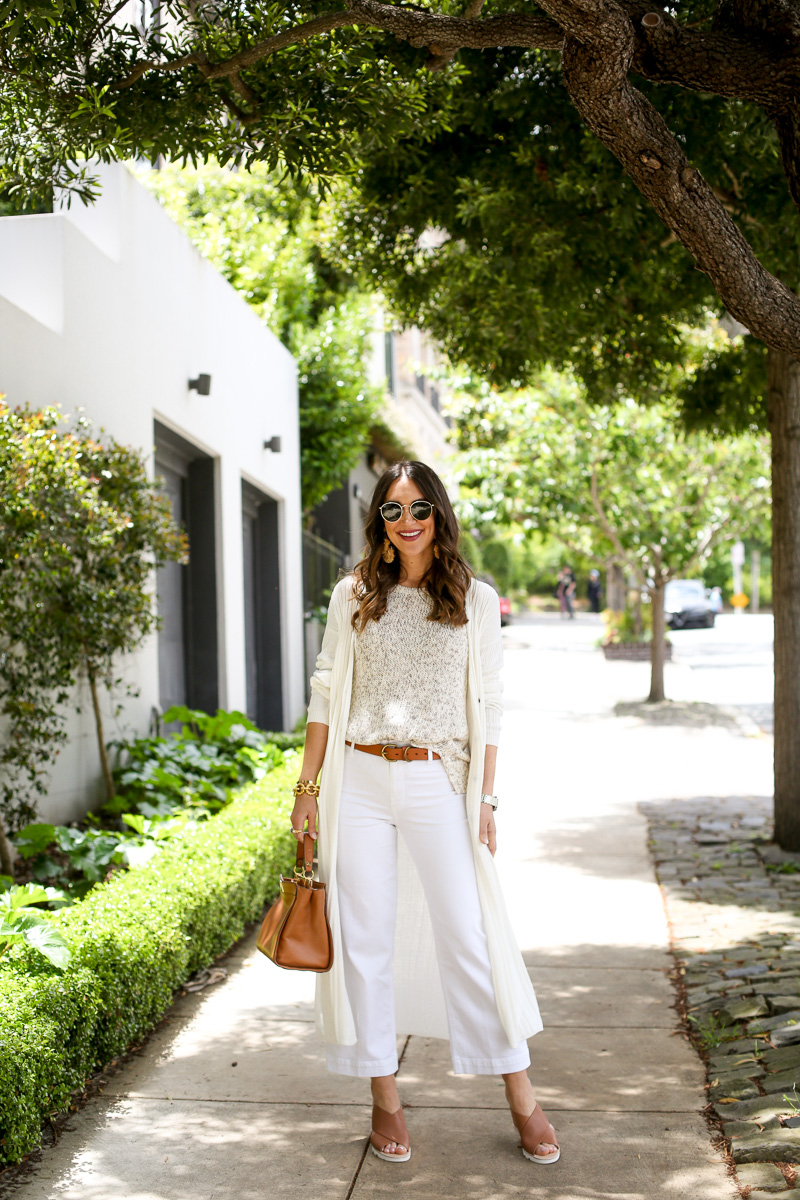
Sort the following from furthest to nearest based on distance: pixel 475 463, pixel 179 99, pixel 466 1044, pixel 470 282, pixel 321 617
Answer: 1. pixel 475 463
2. pixel 321 617
3. pixel 470 282
4. pixel 179 99
5. pixel 466 1044

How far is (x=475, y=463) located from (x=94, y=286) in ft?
32.0

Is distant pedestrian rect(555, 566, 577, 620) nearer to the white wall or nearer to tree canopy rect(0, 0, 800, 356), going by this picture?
the white wall

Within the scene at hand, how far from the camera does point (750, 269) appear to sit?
11.9 ft

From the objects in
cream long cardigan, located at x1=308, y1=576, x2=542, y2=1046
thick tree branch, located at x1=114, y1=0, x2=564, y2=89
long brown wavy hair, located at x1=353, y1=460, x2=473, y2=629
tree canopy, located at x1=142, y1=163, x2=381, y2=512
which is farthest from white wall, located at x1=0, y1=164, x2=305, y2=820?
cream long cardigan, located at x1=308, y1=576, x2=542, y2=1046

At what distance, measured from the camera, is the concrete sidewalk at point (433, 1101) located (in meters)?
3.21

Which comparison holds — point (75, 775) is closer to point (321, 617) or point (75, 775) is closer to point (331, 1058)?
point (331, 1058)

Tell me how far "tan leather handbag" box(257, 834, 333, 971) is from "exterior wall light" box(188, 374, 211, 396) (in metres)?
6.04

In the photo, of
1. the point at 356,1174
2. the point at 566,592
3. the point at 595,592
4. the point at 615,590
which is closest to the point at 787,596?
the point at 356,1174

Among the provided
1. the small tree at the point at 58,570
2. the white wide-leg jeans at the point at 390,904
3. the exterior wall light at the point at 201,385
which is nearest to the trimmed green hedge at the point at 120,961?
the white wide-leg jeans at the point at 390,904

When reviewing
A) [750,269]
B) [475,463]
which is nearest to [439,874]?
[750,269]

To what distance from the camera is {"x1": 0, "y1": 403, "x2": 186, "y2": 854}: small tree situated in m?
5.18

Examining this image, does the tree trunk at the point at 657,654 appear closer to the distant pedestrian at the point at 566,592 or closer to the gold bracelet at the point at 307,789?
the gold bracelet at the point at 307,789

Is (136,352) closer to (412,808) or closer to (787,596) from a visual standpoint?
(787,596)

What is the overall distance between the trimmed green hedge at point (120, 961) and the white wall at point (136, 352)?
123 centimetres
